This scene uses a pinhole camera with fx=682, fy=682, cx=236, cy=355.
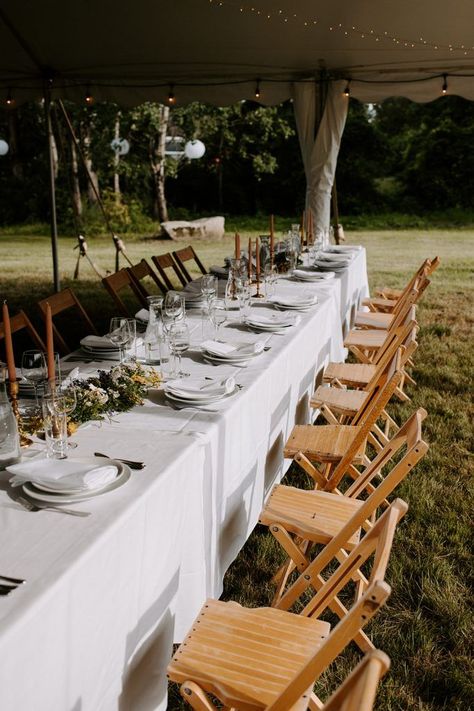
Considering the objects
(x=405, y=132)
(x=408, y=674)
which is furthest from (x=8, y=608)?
(x=405, y=132)

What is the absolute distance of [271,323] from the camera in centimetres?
344

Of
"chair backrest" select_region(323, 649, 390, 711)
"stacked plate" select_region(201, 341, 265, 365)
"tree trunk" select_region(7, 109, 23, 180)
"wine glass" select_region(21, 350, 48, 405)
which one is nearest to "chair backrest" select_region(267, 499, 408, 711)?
"chair backrest" select_region(323, 649, 390, 711)

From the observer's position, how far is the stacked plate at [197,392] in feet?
7.59

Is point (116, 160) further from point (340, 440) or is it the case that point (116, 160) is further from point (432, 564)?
point (432, 564)

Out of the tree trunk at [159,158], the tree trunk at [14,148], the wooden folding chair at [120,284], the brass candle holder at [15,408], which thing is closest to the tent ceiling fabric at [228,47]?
the wooden folding chair at [120,284]

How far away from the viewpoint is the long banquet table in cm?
130

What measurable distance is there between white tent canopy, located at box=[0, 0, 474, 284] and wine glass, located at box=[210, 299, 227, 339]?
3.12 m

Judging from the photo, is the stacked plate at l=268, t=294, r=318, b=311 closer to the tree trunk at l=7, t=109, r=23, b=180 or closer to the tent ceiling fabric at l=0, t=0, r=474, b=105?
the tent ceiling fabric at l=0, t=0, r=474, b=105

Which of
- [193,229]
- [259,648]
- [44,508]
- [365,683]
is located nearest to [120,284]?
[44,508]

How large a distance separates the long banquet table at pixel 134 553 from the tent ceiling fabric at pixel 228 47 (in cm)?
432

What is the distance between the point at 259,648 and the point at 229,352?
1.40m

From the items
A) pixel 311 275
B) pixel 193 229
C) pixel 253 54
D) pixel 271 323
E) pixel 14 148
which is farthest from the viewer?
pixel 14 148

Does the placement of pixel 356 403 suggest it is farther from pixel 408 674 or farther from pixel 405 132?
pixel 405 132

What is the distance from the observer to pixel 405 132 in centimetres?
2592
